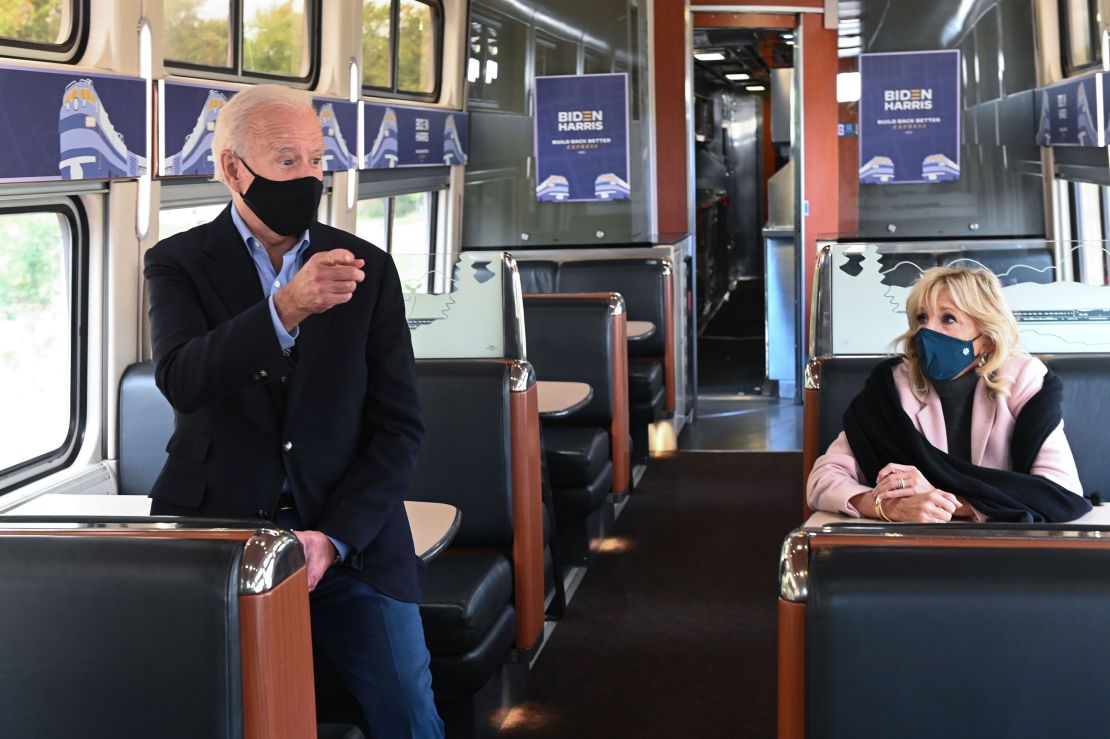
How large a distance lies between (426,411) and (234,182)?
65.5 inches

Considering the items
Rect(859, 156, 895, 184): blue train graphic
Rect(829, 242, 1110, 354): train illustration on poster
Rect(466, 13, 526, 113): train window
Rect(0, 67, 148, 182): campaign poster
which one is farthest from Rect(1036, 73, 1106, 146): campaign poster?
Rect(0, 67, 148, 182): campaign poster

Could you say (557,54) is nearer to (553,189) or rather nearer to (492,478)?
(553,189)

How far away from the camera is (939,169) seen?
26.3 ft

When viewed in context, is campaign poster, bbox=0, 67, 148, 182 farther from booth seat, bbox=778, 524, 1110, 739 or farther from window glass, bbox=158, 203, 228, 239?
booth seat, bbox=778, 524, 1110, 739

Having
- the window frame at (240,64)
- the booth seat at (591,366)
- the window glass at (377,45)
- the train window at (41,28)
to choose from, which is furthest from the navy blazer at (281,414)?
the window glass at (377,45)

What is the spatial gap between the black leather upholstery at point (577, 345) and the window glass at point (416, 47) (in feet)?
6.33

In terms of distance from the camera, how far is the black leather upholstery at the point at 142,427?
3832 mm

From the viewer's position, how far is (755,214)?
701 inches

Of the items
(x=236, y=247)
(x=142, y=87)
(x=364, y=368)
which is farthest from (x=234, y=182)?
(x=142, y=87)

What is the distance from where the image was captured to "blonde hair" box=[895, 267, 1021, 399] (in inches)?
111

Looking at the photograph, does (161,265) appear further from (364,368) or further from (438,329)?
(438,329)

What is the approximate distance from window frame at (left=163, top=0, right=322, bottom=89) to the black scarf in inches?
100

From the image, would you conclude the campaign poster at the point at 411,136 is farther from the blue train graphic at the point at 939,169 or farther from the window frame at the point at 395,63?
the blue train graphic at the point at 939,169

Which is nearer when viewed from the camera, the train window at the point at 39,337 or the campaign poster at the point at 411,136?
the train window at the point at 39,337
